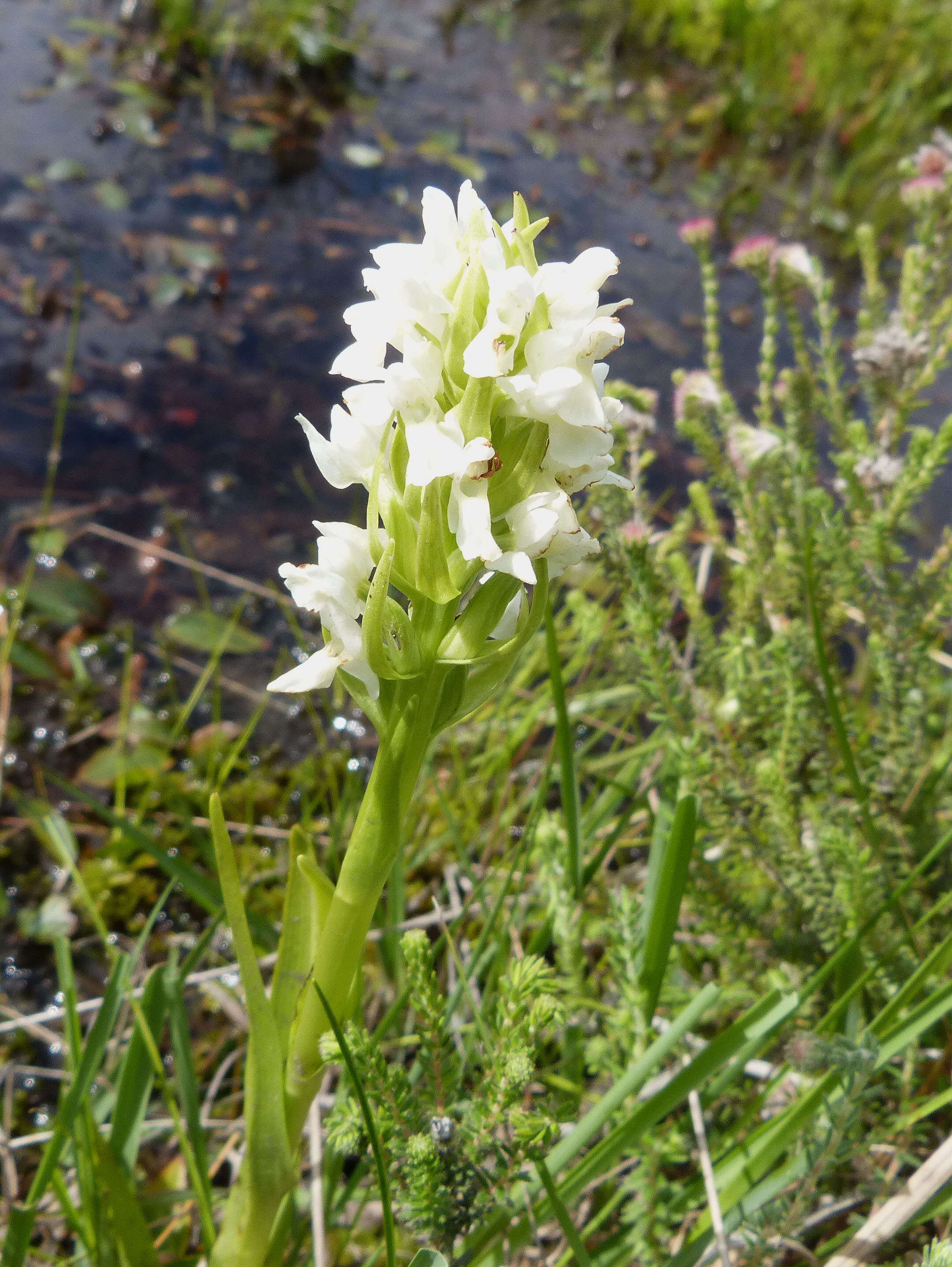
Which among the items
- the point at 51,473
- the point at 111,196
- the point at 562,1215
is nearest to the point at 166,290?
the point at 111,196

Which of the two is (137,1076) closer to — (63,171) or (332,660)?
(332,660)

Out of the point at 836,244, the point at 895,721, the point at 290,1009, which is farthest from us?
the point at 836,244

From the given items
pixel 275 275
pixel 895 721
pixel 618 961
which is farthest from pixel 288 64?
pixel 618 961

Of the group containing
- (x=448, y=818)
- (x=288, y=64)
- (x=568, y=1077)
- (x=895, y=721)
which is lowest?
(x=568, y=1077)

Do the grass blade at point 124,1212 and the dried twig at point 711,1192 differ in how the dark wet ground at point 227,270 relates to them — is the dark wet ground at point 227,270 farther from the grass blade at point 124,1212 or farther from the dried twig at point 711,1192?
the dried twig at point 711,1192

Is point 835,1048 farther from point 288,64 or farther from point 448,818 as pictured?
point 288,64

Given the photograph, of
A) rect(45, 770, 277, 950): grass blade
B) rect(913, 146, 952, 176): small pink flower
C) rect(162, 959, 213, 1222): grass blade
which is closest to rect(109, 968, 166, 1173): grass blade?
rect(162, 959, 213, 1222): grass blade

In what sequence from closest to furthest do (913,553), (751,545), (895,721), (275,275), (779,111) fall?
(895,721), (751,545), (913,553), (275,275), (779,111)
